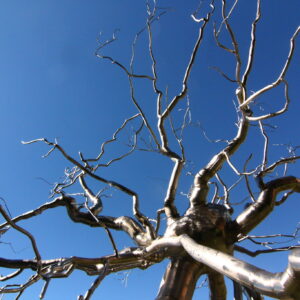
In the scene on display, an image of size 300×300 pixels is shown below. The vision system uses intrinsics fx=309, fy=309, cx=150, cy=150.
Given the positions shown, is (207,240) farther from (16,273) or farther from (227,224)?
(16,273)

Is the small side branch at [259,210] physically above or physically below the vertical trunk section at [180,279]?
above

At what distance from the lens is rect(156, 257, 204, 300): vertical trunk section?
2.32 meters

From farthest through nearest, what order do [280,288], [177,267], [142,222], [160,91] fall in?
[160,91]
[142,222]
[177,267]
[280,288]

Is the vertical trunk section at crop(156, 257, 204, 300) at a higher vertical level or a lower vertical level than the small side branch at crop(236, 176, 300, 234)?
lower

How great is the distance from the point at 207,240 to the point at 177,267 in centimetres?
39

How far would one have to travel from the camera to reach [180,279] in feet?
7.91

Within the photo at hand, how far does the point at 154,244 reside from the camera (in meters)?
2.77

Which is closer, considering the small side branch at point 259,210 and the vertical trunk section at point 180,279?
the vertical trunk section at point 180,279

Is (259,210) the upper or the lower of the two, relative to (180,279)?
upper

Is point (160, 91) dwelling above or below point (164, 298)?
above

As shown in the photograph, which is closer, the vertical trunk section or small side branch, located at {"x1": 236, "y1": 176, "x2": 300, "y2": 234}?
the vertical trunk section

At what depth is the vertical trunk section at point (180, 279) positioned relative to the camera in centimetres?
232

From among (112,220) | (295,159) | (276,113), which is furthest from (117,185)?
(295,159)

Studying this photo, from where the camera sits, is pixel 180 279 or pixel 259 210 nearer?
pixel 180 279
